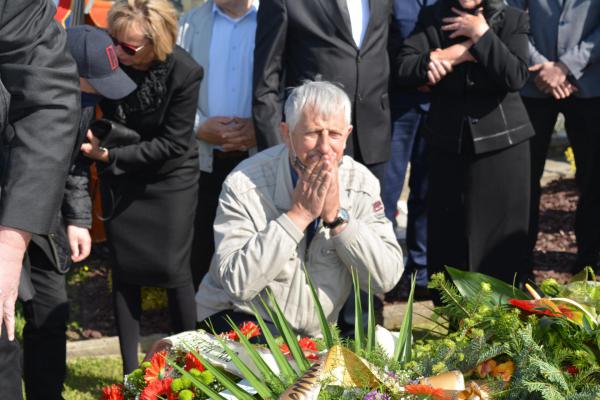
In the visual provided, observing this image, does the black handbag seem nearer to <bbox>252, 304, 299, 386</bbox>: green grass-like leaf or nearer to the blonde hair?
the blonde hair

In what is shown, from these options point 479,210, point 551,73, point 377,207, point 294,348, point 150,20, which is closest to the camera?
point 294,348

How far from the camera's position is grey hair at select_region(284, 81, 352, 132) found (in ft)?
12.6

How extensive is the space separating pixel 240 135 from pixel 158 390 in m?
3.21

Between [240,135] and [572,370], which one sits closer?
[572,370]

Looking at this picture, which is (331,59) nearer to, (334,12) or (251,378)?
(334,12)

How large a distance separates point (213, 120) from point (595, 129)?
7.28 ft

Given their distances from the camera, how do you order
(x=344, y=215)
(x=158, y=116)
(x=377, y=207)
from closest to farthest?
1. (x=344, y=215)
2. (x=377, y=207)
3. (x=158, y=116)

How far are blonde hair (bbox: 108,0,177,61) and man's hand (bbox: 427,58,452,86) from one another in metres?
1.34

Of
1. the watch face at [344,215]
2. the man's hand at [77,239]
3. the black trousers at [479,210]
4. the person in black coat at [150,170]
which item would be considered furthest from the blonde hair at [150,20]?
the black trousers at [479,210]

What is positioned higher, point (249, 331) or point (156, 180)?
point (249, 331)

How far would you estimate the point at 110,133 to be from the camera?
15.5ft

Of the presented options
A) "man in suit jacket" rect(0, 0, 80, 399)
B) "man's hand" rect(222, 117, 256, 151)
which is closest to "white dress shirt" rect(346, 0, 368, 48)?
"man's hand" rect(222, 117, 256, 151)

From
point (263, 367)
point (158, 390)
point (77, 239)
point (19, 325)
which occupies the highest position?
point (263, 367)

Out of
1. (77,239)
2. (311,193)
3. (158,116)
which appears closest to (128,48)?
(158,116)
